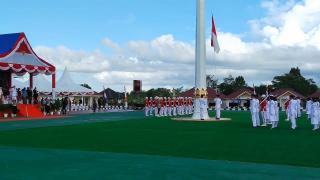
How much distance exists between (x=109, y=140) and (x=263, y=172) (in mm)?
7416

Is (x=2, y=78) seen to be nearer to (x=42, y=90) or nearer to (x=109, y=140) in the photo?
(x=42, y=90)

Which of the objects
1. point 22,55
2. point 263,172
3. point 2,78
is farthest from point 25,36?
point 263,172

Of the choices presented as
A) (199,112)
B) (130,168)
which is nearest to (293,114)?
(199,112)

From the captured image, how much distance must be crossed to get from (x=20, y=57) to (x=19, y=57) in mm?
105

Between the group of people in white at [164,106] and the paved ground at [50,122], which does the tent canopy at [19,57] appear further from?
the group of people in white at [164,106]

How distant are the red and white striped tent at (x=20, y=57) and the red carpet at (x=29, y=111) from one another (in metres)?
2.62

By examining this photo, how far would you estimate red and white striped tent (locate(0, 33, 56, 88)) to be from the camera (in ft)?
110

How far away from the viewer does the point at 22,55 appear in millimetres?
35125

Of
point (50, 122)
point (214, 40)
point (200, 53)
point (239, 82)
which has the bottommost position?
point (50, 122)

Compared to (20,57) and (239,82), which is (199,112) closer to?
(20,57)

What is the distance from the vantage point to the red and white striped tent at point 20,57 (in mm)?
33406

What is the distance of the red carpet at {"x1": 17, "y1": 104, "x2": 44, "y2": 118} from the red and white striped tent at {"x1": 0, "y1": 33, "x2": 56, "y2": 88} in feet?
8.60

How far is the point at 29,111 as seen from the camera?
34875 millimetres

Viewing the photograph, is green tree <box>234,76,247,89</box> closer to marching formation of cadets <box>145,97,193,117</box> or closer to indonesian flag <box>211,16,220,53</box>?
marching formation of cadets <box>145,97,193,117</box>
